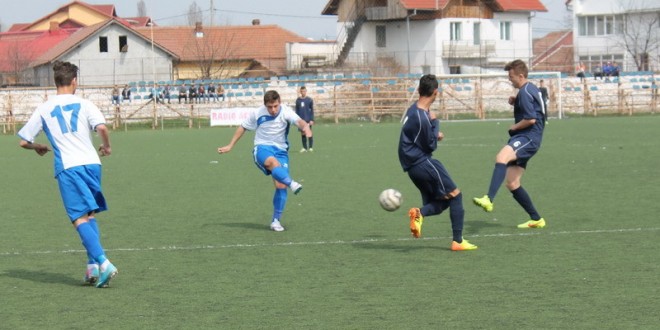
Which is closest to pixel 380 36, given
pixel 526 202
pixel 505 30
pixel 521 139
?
Answer: pixel 505 30

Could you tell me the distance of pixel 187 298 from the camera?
8180 mm

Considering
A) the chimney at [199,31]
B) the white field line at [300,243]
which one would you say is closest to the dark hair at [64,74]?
the white field line at [300,243]

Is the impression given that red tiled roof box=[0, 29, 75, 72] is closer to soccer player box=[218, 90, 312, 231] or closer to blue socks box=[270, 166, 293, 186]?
soccer player box=[218, 90, 312, 231]

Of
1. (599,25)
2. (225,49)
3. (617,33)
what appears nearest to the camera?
(225,49)

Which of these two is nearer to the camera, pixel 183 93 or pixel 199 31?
pixel 183 93

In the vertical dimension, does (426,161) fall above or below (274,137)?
below

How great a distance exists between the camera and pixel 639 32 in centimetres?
7644

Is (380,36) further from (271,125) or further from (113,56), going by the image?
(271,125)

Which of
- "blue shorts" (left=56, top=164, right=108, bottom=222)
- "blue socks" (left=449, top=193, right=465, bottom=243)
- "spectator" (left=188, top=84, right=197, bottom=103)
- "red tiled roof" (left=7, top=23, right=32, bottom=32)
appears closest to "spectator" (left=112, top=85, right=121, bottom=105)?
"spectator" (left=188, top=84, right=197, bottom=103)

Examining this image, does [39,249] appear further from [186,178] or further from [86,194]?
[186,178]

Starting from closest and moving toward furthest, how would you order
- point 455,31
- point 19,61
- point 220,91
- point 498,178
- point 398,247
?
point 398,247
point 498,178
point 220,91
point 455,31
point 19,61

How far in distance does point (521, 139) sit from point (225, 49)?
6461 centimetres

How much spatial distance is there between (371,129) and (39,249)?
28820 mm

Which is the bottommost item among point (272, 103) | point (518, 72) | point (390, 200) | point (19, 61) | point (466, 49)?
point (390, 200)
